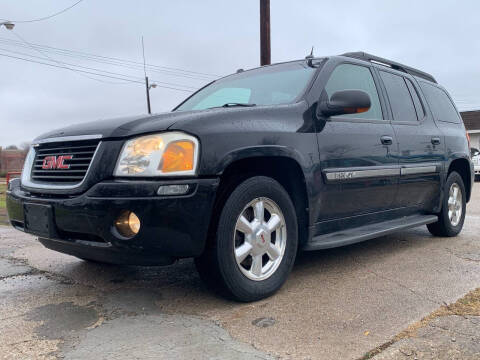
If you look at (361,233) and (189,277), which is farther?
(361,233)

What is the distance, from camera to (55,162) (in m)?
2.99

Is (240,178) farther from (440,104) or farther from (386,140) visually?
(440,104)

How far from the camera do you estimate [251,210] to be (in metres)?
3.03

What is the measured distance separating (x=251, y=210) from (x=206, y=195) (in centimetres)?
50

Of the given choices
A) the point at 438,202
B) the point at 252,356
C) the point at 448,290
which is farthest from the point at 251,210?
the point at 438,202

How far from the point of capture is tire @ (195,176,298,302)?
2.75 metres

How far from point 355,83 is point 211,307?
93.3 inches

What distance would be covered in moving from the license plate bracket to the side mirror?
204 cm

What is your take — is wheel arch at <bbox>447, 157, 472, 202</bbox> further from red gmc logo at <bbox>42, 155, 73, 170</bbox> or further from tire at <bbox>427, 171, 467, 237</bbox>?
red gmc logo at <bbox>42, 155, 73, 170</bbox>

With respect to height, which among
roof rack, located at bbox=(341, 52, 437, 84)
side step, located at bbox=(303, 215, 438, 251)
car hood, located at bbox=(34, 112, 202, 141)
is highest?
roof rack, located at bbox=(341, 52, 437, 84)

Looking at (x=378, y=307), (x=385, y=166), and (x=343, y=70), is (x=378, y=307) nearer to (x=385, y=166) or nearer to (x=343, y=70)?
(x=385, y=166)

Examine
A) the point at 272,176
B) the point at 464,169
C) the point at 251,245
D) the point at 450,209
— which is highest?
the point at 272,176

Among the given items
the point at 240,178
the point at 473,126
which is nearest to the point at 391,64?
the point at 240,178

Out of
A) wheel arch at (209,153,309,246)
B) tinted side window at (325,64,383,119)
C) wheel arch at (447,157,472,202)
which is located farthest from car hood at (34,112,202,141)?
wheel arch at (447,157,472,202)
